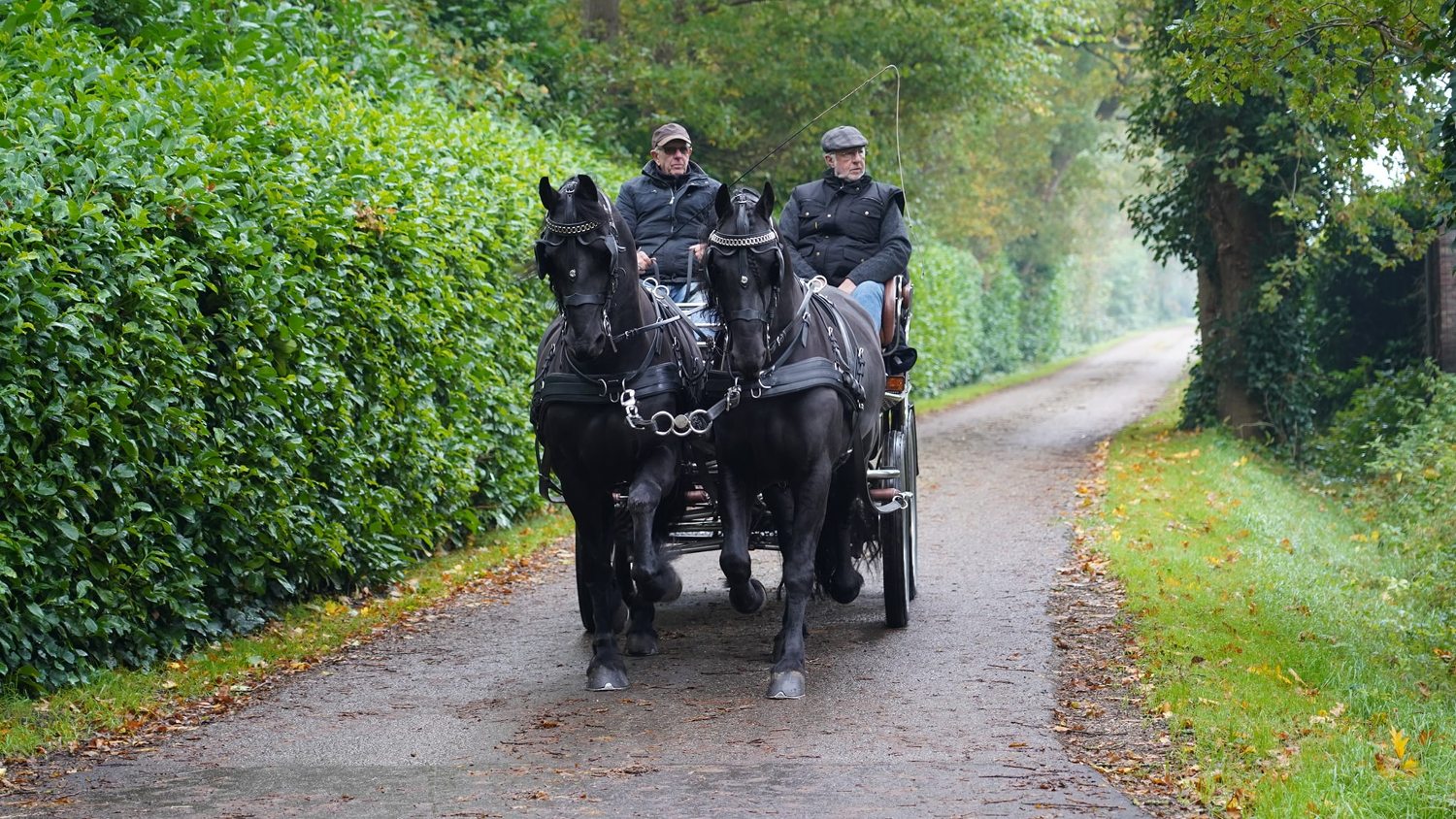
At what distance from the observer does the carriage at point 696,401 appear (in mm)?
6609

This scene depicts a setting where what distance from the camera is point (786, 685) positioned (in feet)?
22.7

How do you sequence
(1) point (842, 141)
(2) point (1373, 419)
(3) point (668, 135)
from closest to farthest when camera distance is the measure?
(3) point (668, 135) < (1) point (842, 141) < (2) point (1373, 419)

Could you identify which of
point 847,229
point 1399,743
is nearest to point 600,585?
point 847,229

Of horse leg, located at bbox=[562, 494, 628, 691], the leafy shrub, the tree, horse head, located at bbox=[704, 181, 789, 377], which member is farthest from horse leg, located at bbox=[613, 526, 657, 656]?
the tree

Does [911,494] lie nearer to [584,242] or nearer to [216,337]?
[584,242]

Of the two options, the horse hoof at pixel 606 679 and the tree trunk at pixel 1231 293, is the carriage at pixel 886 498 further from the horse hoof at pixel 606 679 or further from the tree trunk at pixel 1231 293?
the tree trunk at pixel 1231 293

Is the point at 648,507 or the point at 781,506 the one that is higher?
the point at 648,507

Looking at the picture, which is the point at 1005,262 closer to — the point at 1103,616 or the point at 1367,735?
the point at 1103,616

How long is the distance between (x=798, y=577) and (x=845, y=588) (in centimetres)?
136

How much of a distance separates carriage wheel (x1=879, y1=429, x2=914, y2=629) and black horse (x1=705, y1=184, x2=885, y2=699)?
0.98 metres

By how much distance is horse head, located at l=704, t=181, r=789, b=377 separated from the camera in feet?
21.7

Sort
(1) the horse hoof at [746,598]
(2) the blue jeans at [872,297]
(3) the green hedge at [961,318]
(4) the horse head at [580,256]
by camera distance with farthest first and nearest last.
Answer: (3) the green hedge at [961,318]
(2) the blue jeans at [872,297]
(1) the horse hoof at [746,598]
(4) the horse head at [580,256]

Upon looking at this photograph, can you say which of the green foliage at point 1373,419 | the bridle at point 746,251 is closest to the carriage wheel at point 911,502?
the bridle at point 746,251

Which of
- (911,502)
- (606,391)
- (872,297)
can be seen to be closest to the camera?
(606,391)
